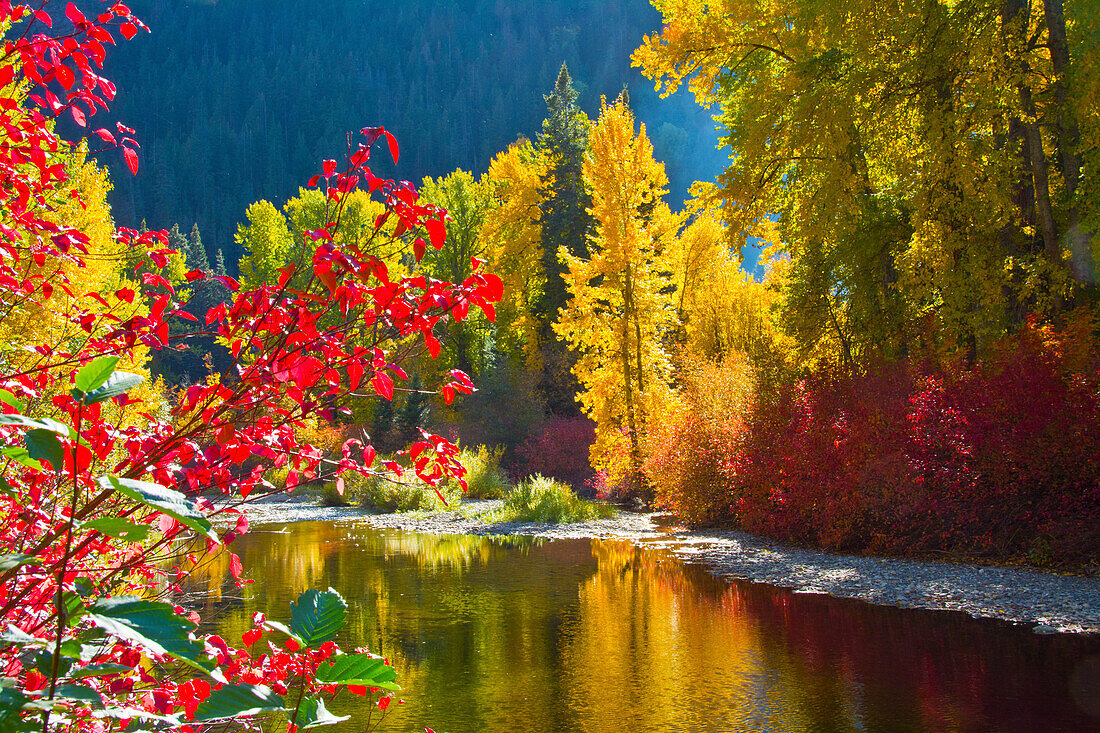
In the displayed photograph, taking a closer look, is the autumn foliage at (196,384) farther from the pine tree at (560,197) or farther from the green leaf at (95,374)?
the pine tree at (560,197)

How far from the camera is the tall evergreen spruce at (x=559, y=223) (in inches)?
1113

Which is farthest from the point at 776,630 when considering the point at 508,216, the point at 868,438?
the point at 508,216

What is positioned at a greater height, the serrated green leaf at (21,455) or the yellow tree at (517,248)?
the yellow tree at (517,248)

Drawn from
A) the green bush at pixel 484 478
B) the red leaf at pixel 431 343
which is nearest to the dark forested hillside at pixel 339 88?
the green bush at pixel 484 478

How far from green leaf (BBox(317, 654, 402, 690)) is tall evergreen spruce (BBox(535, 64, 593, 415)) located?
26.5 m

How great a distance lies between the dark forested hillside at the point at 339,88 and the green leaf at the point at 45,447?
4487 inches

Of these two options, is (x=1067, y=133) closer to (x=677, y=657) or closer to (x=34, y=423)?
(x=677, y=657)

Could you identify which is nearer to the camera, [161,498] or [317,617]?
[161,498]

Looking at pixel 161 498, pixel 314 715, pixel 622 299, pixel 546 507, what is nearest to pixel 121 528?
pixel 161 498

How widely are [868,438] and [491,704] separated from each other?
8006 millimetres

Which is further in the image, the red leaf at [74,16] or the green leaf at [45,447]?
the red leaf at [74,16]

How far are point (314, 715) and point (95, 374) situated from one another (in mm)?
601

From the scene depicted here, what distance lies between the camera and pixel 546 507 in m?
17.7

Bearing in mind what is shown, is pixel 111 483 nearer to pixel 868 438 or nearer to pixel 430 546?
pixel 868 438
